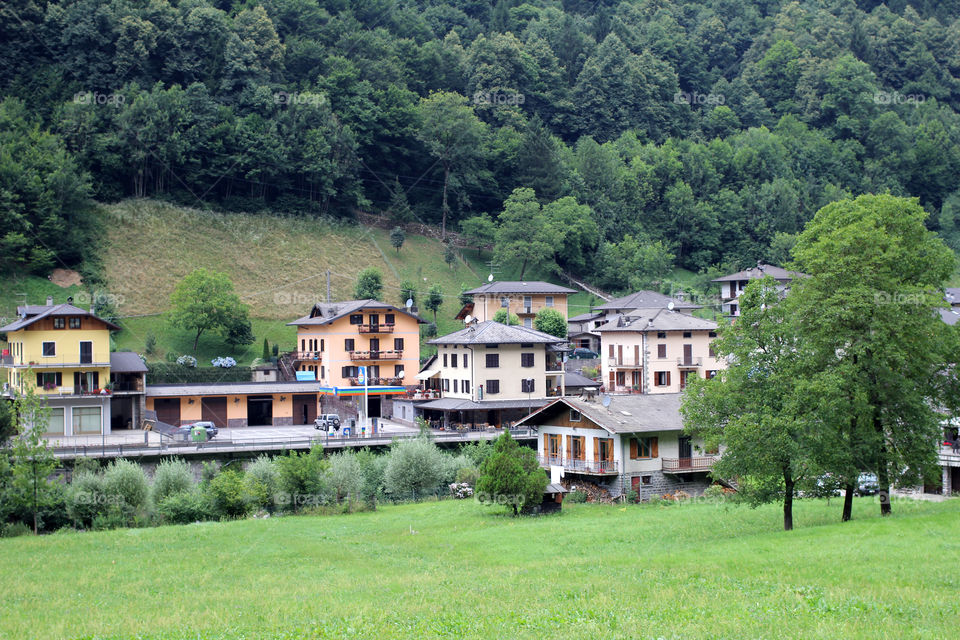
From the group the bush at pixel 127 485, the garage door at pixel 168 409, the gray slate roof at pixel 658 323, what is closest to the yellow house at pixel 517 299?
the gray slate roof at pixel 658 323

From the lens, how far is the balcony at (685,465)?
4119 cm

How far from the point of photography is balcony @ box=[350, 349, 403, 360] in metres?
67.1

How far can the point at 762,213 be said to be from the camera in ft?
348

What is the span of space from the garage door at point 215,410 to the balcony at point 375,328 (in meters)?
10.7

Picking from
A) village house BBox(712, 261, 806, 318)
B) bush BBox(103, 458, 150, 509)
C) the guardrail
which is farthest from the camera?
village house BBox(712, 261, 806, 318)

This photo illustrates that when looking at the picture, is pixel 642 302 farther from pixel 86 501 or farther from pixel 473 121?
pixel 86 501

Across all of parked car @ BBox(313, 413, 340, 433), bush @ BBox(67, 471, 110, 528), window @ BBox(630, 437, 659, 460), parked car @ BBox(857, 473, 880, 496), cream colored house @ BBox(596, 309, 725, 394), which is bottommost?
parked car @ BBox(857, 473, 880, 496)

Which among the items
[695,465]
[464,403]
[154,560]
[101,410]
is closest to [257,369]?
[101,410]

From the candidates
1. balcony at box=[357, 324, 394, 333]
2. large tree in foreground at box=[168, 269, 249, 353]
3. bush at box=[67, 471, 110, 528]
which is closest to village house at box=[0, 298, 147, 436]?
large tree in foreground at box=[168, 269, 249, 353]

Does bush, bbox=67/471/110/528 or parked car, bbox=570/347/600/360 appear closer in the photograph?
bush, bbox=67/471/110/528

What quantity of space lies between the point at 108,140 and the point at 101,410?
3608 cm

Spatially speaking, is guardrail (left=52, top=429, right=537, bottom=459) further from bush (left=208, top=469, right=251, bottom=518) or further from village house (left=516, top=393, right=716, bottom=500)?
village house (left=516, top=393, right=716, bottom=500)

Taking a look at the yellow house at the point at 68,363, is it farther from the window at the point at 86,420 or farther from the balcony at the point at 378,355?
the balcony at the point at 378,355

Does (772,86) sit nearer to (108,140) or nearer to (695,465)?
(108,140)
